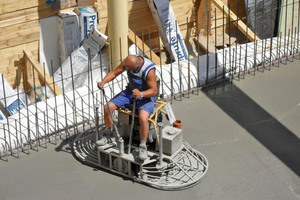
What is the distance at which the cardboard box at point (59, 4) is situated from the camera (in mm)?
8523

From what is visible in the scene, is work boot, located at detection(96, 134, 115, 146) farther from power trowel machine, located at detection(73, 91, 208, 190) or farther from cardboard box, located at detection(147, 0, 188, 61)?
cardboard box, located at detection(147, 0, 188, 61)

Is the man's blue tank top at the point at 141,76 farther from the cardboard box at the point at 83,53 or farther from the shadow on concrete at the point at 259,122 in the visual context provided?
the cardboard box at the point at 83,53

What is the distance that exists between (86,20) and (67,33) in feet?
1.22

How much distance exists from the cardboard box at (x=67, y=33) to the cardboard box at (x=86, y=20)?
0.07 m

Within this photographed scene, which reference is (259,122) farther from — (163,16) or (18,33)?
(18,33)

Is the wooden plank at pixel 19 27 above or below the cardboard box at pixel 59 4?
below

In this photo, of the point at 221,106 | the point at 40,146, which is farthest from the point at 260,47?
the point at 40,146

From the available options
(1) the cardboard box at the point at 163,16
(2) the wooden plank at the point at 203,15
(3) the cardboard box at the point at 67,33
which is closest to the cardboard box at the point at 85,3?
(3) the cardboard box at the point at 67,33

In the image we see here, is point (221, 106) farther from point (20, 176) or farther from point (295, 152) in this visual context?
point (20, 176)

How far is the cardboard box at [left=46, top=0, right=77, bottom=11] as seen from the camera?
8.52 meters

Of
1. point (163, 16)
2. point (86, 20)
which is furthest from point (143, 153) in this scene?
point (163, 16)

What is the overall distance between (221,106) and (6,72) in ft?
11.5

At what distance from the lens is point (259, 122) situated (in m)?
7.01

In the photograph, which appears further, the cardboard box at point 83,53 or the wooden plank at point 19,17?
the cardboard box at point 83,53
